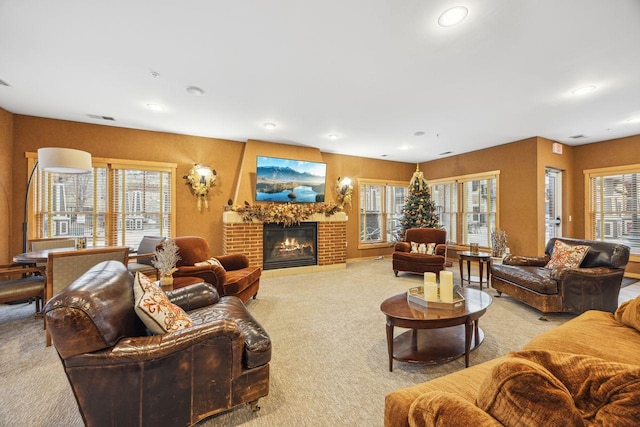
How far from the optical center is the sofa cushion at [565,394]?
65 cm

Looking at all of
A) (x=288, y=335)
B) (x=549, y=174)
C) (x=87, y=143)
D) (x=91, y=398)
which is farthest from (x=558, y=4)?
(x=87, y=143)

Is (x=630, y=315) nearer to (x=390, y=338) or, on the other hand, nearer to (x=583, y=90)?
(x=390, y=338)

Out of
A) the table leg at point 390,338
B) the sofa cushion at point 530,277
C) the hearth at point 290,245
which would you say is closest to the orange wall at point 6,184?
the hearth at point 290,245

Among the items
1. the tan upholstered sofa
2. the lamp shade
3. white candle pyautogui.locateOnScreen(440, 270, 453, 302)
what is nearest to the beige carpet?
white candle pyautogui.locateOnScreen(440, 270, 453, 302)

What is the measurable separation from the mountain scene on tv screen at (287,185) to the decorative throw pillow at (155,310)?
3700 mm

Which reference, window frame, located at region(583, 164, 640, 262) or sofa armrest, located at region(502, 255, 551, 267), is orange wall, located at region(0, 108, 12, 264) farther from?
window frame, located at region(583, 164, 640, 262)

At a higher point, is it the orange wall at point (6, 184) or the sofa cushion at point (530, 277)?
the orange wall at point (6, 184)

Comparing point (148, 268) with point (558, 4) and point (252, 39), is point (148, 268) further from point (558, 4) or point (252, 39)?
point (558, 4)

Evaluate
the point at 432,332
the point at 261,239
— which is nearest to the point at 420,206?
the point at 261,239

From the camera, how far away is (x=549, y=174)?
5.85 m

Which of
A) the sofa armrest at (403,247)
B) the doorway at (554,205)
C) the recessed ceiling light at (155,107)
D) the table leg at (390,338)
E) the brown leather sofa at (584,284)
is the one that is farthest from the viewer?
the doorway at (554,205)

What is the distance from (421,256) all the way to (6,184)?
21.8ft

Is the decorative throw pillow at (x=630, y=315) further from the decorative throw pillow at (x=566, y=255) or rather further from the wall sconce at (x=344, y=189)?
the wall sconce at (x=344, y=189)

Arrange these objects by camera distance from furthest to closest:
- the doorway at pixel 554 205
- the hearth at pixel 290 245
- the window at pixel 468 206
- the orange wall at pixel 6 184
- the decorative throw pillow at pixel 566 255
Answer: the window at pixel 468 206
the doorway at pixel 554 205
the hearth at pixel 290 245
the orange wall at pixel 6 184
the decorative throw pillow at pixel 566 255
